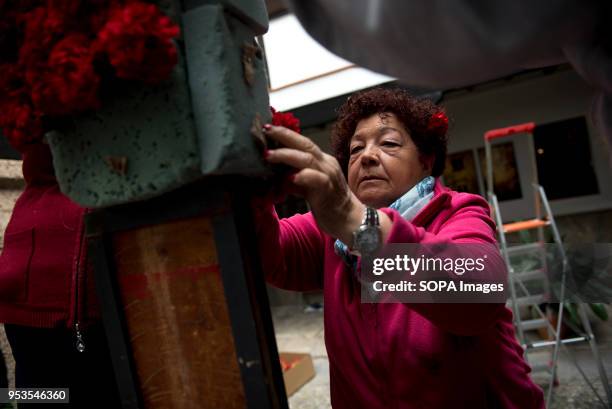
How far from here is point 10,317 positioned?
122cm

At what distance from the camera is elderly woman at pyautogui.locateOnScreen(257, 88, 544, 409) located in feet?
3.33

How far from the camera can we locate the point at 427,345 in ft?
4.05

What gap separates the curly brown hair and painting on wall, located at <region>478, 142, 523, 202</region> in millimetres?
4492

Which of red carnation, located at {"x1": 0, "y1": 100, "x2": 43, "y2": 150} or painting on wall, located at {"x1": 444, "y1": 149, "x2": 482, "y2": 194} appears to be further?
painting on wall, located at {"x1": 444, "y1": 149, "x2": 482, "y2": 194}

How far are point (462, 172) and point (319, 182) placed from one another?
5.41 meters

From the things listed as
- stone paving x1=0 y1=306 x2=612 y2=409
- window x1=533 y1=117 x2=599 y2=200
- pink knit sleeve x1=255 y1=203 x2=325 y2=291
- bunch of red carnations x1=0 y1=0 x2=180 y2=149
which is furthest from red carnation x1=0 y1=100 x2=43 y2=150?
window x1=533 y1=117 x2=599 y2=200

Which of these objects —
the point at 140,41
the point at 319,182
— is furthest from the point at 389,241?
the point at 140,41

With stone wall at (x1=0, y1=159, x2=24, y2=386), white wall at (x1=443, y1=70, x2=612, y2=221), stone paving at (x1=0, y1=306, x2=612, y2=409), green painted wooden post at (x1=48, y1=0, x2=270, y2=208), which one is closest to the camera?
green painted wooden post at (x1=48, y1=0, x2=270, y2=208)

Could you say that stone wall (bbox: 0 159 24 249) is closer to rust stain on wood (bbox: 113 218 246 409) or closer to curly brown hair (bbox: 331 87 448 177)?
rust stain on wood (bbox: 113 218 246 409)

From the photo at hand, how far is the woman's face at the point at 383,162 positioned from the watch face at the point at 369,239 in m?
0.50

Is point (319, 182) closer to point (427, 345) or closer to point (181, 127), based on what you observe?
point (181, 127)

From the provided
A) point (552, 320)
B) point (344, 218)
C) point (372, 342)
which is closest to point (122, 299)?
point (344, 218)

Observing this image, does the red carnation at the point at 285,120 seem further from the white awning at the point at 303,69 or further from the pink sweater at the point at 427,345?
the white awning at the point at 303,69

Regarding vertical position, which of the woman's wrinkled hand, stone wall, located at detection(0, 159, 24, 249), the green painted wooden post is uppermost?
stone wall, located at detection(0, 159, 24, 249)
